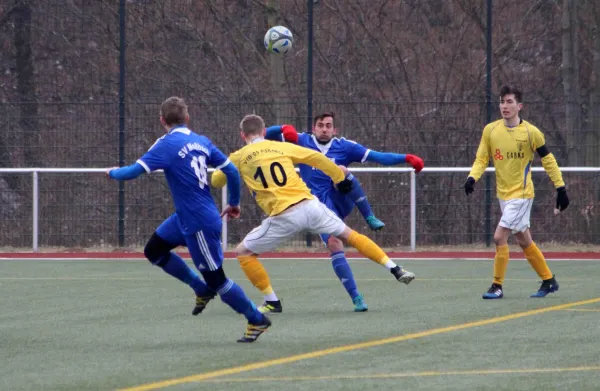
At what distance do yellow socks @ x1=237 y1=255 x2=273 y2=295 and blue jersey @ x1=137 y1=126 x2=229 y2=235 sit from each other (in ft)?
2.68

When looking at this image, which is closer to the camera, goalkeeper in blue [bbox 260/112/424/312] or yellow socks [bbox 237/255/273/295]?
yellow socks [bbox 237/255/273/295]

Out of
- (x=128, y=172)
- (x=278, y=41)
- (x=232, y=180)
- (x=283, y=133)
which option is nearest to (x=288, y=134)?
(x=283, y=133)

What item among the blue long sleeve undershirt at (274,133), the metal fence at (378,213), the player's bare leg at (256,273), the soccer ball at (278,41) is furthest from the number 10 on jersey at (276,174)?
the metal fence at (378,213)

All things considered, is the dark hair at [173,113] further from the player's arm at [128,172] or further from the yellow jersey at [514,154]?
the yellow jersey at [514,154]

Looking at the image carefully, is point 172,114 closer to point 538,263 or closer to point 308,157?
point 308,157

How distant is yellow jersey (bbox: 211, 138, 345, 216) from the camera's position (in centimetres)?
976

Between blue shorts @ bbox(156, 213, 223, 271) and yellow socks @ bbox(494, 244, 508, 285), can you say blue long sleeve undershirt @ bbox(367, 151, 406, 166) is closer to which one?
yellow socks @ bbox(494, 244, 508, 285)

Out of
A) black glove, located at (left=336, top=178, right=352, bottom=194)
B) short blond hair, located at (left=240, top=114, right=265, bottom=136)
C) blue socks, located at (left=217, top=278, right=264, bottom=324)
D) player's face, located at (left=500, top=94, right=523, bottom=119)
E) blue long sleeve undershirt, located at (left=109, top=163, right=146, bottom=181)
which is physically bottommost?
blue socks, located at (left=217, top=278, right=264, bottom=324)

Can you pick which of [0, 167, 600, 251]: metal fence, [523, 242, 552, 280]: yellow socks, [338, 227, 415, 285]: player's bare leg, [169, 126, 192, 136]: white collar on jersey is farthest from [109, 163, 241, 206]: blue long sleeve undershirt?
[0, 167, 600, 251]: metal fence

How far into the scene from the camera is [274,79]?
2244cm

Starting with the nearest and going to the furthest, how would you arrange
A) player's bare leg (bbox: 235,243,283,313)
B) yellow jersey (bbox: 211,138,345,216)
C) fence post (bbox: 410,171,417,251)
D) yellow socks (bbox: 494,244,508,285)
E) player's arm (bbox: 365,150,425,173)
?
yellow jersey (bbox: 211,138,345,216) → player's bare leg (bbox: 235,243,283,313) → player's arm (bbox: 365,150,425,173) → yellow socks (bbox: 494,244,508,285) → fence post (bbox: 410,171,417,251)

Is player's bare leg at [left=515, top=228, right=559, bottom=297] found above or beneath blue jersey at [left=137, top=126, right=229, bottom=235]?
beneath

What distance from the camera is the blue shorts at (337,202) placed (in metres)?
11.6

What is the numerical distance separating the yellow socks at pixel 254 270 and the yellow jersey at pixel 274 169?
1.51 ft
